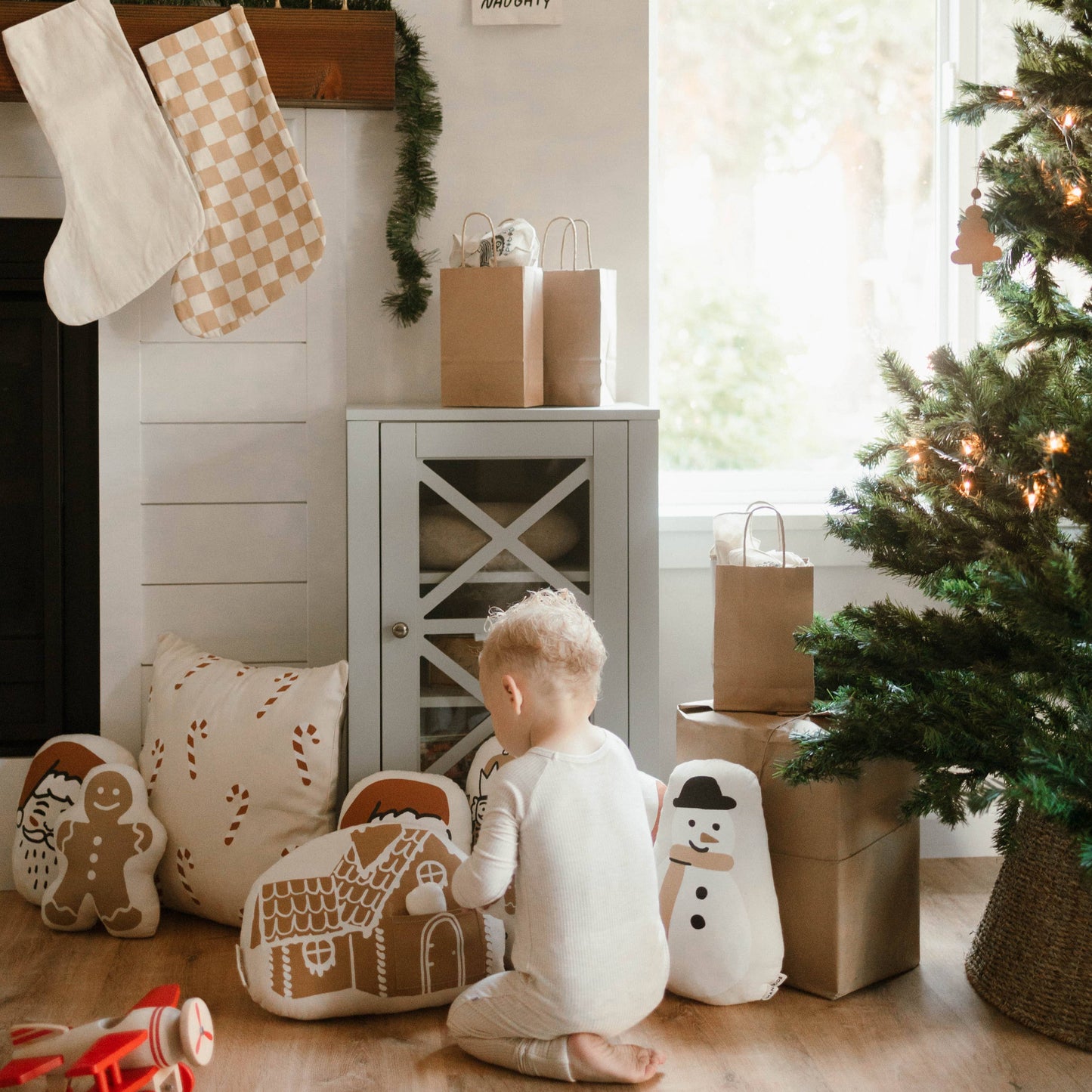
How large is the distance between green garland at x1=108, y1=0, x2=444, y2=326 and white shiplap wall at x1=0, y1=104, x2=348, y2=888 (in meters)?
0.12

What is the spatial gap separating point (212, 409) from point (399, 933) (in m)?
1.04

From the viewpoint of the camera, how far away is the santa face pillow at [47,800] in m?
2.01

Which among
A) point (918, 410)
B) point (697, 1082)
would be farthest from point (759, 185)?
point (697, 1082)

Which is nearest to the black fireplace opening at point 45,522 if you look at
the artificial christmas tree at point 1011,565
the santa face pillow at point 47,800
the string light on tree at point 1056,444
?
the santa face pillow at point 47,800

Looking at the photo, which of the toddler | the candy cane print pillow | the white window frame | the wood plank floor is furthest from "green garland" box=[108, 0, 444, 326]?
the wood plank floor

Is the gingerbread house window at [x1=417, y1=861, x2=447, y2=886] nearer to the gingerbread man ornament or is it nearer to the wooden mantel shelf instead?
the gingerbread man ornament

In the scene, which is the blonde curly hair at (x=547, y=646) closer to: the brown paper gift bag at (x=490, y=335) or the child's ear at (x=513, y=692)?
the child's ear at (x=513, y=692)

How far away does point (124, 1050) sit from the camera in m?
1.35

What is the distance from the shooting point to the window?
239 cm

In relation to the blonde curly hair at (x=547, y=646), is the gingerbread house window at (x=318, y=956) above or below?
below

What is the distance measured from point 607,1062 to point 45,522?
1.42m

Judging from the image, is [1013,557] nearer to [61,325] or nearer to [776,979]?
[776,979]

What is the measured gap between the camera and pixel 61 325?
212 centimetres

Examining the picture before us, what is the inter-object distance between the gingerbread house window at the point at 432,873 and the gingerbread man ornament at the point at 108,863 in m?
0.51
